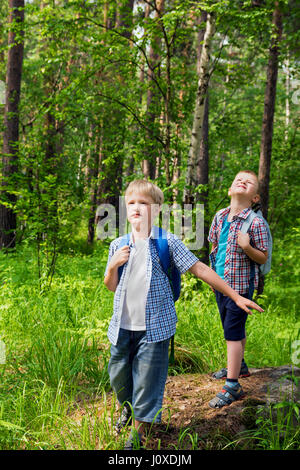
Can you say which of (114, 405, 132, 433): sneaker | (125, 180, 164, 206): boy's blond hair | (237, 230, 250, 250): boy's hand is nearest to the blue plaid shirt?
(125, 180, 164, 206): boy's blond hair

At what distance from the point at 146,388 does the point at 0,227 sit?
8.30 metres

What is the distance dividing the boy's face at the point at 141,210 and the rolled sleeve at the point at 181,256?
0.18m

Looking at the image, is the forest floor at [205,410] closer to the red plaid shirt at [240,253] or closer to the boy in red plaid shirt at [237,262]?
the boy in red plaid shirt at [237,262]

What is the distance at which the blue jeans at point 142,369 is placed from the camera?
2.06 m

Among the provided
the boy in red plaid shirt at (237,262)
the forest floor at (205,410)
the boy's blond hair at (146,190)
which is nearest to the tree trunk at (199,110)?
the boy in red plaid shirt at (237,262)

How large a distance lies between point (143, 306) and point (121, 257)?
31cm

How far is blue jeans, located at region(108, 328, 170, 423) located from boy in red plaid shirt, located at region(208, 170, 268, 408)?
0.64 meters

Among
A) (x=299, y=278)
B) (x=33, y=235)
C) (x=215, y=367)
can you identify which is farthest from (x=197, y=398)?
(x=299, y=278)

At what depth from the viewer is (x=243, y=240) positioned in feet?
8.80

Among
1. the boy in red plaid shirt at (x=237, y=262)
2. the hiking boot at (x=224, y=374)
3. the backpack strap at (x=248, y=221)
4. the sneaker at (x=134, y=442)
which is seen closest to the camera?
the sneaker at (x=134, y=442)

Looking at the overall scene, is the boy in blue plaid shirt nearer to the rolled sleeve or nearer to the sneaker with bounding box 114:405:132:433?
the rolled sleeve

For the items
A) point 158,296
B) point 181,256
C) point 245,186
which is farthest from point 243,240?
point 158,296

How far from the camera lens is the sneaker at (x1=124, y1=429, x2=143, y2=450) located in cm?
204

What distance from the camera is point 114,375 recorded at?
220 cm
